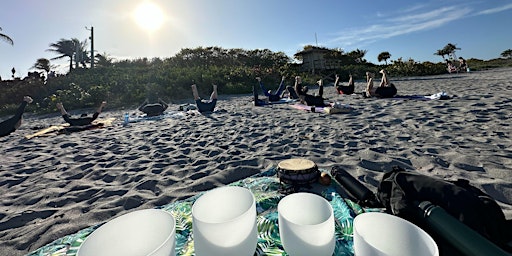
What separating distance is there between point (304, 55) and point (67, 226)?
1218 inches

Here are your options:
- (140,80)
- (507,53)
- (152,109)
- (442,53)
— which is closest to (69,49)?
(140,80)

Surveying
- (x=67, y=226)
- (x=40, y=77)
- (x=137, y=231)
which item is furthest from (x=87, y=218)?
(x=40, y=77)

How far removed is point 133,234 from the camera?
873 mm

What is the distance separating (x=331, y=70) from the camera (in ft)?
97.5

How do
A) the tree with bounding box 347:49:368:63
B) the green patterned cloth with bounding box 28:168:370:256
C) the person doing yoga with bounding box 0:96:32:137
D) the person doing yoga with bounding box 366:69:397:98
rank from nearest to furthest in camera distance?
the green patterned cloth with bounding box 28:168:370:256, the person doing yoga with bounding box 0:96:32:137, the person doing yoga with bounding box 366:69:397:98, the tree with bounding box 347:49:368:63

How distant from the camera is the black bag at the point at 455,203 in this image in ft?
3.66

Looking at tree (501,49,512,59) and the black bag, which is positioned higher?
tree (501,49,512,59)

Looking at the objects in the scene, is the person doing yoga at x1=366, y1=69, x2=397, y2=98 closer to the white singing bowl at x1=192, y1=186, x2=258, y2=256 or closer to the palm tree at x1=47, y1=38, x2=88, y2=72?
the white singing bowl at x1=192, y1=186, x2=258, y2=256

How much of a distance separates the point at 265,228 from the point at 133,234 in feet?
2.65

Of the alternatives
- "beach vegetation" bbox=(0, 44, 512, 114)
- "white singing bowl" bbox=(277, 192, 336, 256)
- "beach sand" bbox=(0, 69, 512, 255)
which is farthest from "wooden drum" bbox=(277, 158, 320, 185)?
"beach vegetation" bbox=(0, 44, 512, 114)

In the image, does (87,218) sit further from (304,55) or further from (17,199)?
(304,55)

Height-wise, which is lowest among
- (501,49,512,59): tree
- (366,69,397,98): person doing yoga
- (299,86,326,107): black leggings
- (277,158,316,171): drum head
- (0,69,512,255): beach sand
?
(0,69,512,255): beach sand

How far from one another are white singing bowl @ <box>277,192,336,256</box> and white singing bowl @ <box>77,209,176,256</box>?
0.44 metres

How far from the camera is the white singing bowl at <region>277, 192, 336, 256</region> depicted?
0.86m
